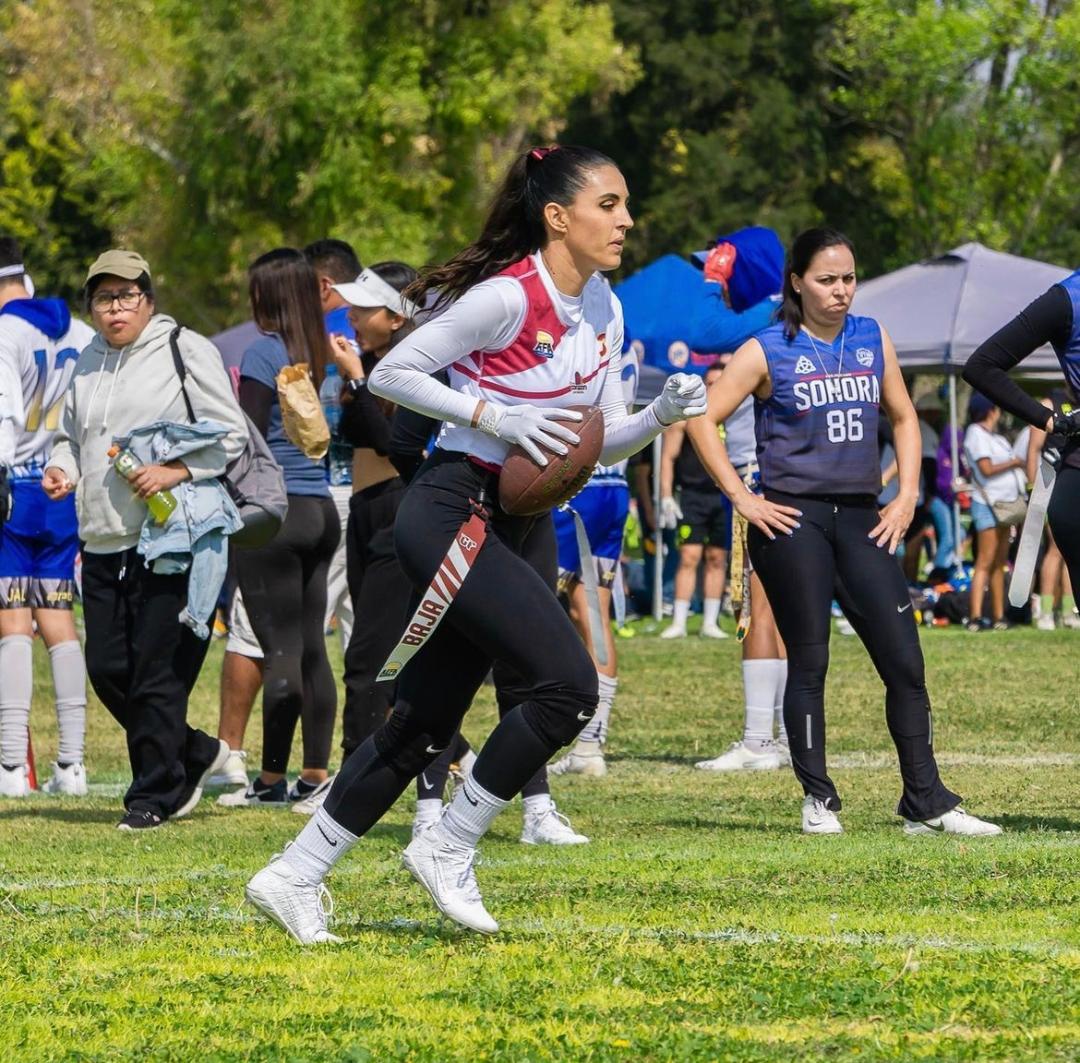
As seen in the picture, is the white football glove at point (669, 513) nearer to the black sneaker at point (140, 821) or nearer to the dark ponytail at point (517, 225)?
the black sneaker at point (140, 821)

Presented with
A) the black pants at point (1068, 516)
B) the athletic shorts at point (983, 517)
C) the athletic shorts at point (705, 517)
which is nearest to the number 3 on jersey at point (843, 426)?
the black pants at point (1068, 516)

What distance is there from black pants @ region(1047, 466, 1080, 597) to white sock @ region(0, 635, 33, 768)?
4.78 metres

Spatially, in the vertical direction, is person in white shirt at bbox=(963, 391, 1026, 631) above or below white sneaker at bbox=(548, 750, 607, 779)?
below

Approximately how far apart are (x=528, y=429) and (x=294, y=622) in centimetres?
400

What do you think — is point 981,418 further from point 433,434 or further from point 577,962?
point 577,962

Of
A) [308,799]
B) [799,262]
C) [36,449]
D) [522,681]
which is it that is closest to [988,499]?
[308,799]

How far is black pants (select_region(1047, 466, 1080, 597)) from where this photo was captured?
7.34 m

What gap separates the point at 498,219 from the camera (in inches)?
228

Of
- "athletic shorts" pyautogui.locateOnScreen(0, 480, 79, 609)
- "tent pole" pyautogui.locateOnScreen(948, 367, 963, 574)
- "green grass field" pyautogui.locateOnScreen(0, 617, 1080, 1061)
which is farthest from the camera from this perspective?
"tent pole" pyautogui.locateOnScreen(948, 367, 963, 574)

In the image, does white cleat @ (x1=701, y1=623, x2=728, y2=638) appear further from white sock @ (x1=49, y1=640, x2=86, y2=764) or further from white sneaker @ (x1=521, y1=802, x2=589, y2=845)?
white sneaker @ (x1=521, y1=802, x2=589, y2=845)

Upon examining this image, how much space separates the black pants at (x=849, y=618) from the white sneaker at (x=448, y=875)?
2515 mm

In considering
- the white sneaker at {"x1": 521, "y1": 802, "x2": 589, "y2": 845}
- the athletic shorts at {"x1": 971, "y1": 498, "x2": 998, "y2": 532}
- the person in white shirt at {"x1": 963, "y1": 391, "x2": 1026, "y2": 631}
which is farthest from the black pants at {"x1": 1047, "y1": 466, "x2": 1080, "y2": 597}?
the athletic shorts at {"x1": 971, "y1": 498, "x2": 998, "y2": 532}

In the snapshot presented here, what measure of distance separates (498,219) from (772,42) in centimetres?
Result: 4736

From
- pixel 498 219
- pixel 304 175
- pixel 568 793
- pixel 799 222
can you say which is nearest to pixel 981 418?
pixel 568 793
